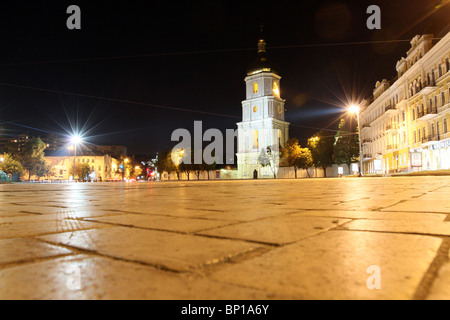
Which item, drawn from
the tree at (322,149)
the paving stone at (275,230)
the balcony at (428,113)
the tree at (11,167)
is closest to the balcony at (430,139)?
the balcony at (428,113)

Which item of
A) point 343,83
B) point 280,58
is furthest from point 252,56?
point 343,83

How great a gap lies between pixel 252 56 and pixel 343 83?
28.0 meters

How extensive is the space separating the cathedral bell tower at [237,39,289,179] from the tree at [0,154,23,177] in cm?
4399

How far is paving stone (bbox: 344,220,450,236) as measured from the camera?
1.70 m

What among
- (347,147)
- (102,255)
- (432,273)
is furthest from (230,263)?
(347,147)

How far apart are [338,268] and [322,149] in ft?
178

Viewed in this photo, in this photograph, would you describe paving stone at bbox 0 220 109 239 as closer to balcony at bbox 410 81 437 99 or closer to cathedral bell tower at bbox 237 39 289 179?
balcony at bbox 410 81 437 99

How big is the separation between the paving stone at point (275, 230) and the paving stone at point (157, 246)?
0.15 m

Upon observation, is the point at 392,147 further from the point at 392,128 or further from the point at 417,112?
the point at 417,112

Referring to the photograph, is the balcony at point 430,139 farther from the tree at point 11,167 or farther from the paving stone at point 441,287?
the tree at point 11,167

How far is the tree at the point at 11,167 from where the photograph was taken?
55625mm

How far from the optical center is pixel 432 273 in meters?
0.96

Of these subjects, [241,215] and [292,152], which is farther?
[292,152]

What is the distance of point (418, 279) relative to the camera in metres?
0.90
